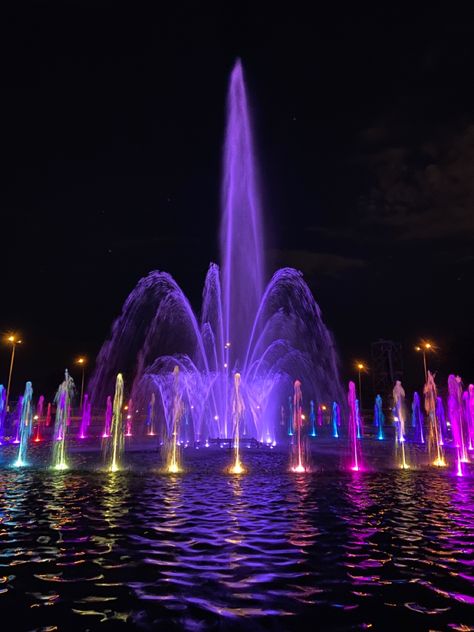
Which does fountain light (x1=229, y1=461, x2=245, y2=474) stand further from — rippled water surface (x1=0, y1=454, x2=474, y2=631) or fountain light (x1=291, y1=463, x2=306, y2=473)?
rippled water surface (x1=0, y1=454, x2=474, y2=631)

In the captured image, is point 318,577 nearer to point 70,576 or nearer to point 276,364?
point 70,576

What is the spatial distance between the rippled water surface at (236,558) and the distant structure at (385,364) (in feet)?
229

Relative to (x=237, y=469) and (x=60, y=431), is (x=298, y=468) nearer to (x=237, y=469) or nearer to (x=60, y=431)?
(x=237, y=469)

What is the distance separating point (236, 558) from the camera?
22.5ft

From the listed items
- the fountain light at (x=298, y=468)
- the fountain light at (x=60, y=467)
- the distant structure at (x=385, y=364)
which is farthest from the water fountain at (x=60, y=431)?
the distant structure at (x=385, y=364)

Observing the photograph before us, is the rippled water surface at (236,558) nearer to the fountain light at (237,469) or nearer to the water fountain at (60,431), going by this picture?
the fountain light at (237,469)

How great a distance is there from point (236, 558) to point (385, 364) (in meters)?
78.5

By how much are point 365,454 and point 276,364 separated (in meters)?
9.79

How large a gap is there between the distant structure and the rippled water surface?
69848 mm

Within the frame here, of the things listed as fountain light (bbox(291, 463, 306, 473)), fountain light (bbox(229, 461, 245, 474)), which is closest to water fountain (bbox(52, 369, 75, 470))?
fountain light (bbox(229, 461, 245, 474))

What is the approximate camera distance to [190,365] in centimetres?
3069

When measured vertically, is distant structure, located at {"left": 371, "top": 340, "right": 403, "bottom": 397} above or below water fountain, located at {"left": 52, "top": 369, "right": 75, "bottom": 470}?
above

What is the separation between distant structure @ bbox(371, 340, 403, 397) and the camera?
7994cm

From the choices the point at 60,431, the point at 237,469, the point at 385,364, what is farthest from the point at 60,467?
the point at 385,364
